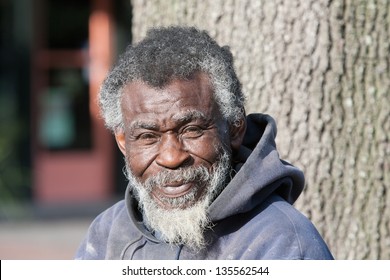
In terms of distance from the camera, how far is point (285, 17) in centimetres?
401

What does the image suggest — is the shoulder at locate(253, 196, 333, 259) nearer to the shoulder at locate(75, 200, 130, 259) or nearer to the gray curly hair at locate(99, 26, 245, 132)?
the gray curly hair at locate(99, 26, 245, 132)

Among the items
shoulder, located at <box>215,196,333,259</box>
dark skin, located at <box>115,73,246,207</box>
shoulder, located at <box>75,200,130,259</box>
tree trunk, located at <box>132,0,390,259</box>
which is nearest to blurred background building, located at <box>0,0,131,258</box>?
tree trunk, located at <box>132,0,390,259</box>

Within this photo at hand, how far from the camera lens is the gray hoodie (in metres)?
2.78

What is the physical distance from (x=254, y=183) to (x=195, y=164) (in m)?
0.20

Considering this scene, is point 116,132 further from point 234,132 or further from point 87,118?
point 87,118

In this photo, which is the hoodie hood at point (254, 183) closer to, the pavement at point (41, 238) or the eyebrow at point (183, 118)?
the eyebrow at point (183, 118)

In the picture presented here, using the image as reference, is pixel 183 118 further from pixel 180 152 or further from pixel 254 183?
pixel 254 183

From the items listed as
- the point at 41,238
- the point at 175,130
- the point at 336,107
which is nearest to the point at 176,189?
the point at 175,130

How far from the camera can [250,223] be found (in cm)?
285

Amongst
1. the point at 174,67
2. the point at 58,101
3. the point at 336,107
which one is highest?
the point at 174,67

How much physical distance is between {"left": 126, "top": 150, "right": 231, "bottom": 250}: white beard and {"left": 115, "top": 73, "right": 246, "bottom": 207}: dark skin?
0.02m

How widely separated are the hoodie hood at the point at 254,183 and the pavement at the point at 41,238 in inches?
225
